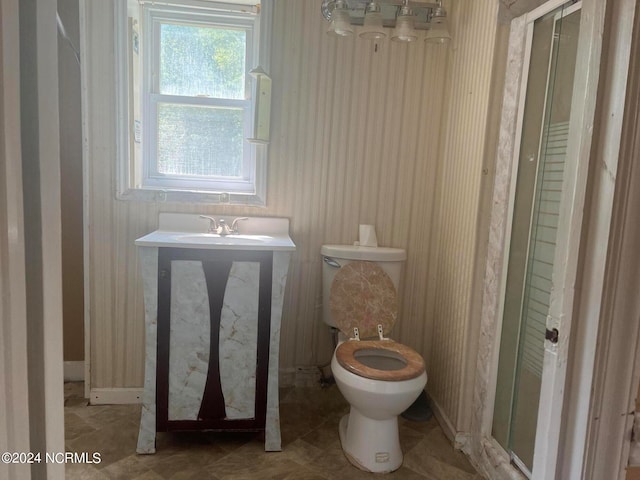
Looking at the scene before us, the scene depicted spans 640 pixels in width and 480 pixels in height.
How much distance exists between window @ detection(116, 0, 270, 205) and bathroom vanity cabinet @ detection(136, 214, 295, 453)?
522 millimetres

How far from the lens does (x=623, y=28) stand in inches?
24.5

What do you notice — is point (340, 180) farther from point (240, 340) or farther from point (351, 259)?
point (240, 340)

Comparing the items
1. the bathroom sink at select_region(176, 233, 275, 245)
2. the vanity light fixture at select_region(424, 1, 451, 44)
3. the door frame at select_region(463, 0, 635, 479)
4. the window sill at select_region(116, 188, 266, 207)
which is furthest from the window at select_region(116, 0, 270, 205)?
the door frame at select_region(463, 0, 635, 479)

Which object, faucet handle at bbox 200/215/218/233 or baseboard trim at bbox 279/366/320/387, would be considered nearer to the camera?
faucet handle at bbox 200/215/218/233

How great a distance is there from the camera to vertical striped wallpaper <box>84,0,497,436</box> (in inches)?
80.9

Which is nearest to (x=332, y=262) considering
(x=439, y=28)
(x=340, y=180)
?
(x=340, y=180)

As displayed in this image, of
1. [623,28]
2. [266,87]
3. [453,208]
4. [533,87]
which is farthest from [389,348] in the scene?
[623,28]

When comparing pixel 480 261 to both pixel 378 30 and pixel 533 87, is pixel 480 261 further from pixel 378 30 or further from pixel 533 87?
pixel 378 30

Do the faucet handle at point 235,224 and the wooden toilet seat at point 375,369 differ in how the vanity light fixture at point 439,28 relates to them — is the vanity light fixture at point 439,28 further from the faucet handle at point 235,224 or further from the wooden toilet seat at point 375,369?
the wooden toilet seat at point 375,369

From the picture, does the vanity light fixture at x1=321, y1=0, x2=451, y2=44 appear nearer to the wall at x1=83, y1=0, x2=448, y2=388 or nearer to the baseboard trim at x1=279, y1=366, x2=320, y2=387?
the wall at x1=83, y1=0, x2=448, y2=388

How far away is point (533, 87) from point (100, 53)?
1.93m

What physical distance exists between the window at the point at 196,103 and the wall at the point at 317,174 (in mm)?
128

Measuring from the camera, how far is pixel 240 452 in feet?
6.08

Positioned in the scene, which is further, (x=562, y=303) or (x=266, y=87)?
(x=266, y=87)
